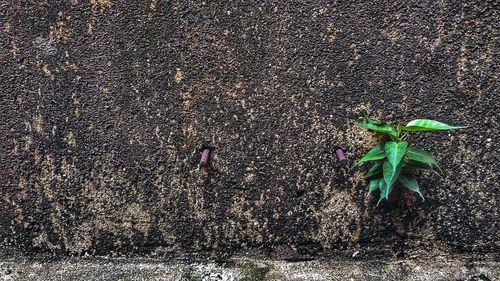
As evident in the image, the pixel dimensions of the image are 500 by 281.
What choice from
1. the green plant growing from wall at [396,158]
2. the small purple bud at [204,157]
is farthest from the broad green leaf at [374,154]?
the small purple bud at [204,157]

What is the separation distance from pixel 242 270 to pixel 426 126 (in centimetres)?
73

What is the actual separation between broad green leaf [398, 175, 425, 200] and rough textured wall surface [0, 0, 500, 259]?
7 centimetres

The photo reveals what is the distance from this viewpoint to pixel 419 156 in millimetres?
1202

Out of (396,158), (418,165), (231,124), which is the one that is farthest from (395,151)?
(231,124)

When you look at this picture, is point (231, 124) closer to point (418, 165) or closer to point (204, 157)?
point (204, 157)

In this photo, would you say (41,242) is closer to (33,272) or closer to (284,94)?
(33,272)

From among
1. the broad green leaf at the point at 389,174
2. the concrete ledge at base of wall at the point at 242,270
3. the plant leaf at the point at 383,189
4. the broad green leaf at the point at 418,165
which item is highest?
the broad green leaf at the point at 418,165

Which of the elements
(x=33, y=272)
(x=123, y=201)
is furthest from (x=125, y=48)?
(x=33, y=272)

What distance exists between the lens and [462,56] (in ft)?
4.12

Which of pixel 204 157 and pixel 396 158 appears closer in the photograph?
pixel 396 158

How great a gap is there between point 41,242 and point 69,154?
0.32 metres

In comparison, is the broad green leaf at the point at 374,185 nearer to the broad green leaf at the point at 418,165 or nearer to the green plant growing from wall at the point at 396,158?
the green plant growing from wall at the point at 396,158

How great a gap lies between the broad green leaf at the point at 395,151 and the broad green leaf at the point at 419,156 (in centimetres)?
4

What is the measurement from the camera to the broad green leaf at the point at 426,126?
117 cm
